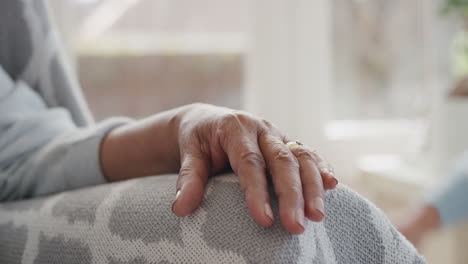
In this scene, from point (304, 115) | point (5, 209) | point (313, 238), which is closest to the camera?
point (313, 238)

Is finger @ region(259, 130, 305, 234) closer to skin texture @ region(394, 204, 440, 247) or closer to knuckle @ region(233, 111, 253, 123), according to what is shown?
knuckle @ region(233, 111, 253, 123)

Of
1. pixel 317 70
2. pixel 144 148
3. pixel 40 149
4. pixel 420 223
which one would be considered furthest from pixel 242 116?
pixel 317 70

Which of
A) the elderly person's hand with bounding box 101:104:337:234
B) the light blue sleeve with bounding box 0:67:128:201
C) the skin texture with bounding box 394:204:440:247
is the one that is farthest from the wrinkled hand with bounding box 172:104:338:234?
the skin texture with bounding box 394:204:440:247

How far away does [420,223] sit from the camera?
127cm

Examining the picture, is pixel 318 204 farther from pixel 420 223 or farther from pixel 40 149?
pixel 420 223

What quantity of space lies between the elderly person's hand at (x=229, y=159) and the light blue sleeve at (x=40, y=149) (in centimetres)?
4

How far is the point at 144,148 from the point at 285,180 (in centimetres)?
26

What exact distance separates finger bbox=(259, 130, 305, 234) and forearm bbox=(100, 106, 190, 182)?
0.15 m

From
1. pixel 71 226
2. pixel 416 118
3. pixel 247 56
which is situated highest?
pixel 71 226

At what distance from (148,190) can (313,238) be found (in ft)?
0.56

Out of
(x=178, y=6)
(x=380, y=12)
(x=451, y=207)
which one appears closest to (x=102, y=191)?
(x=451, y=207)

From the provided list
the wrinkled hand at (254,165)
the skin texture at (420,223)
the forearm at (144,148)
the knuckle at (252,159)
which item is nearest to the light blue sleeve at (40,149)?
the forearm at (144,148)

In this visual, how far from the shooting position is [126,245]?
420 millimetres

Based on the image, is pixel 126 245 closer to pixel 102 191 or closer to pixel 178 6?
pixel 102 191
